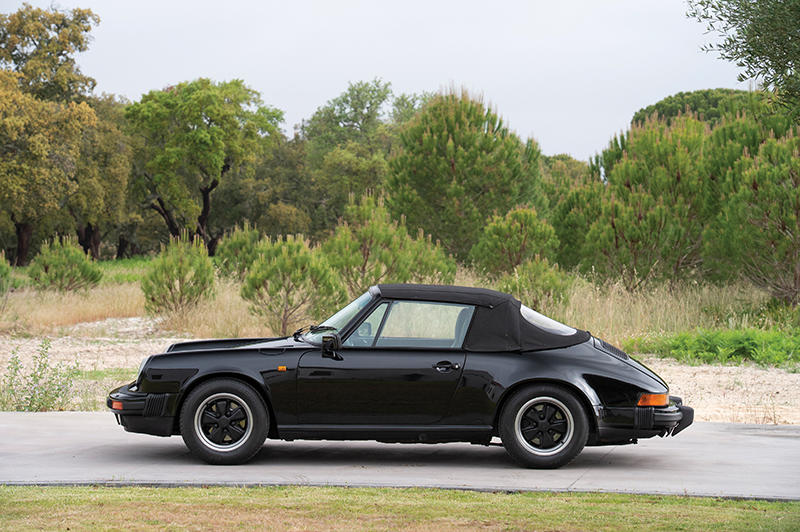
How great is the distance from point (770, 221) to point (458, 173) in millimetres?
9122

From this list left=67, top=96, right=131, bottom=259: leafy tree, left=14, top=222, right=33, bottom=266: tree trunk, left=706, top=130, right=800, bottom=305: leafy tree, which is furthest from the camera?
left=14, top=222, right=33, bottom=266: tree trunk

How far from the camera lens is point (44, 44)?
51.7 meters

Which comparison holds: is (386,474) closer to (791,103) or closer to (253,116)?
(791,103)

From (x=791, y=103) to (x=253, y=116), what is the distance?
56985mm

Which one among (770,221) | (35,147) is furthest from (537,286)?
(35,147)

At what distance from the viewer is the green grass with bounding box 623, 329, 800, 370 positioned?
50.1ft

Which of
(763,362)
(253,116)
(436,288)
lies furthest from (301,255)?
(253,116)

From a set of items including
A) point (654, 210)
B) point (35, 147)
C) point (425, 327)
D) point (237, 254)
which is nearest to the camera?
point (425, 327)

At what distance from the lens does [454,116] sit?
26.3m

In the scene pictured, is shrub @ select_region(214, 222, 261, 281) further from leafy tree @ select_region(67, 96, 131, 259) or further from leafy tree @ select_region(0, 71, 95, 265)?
leafy tree @ select_region(67, 96, 131, 259)

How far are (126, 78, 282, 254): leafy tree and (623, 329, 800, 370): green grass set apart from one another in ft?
151

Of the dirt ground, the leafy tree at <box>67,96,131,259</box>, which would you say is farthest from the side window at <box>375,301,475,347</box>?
the leafy tree at <box>67,96,131,259</box>

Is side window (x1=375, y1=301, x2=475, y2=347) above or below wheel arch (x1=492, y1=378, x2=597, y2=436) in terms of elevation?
above

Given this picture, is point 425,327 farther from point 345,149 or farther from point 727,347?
point 345,149
